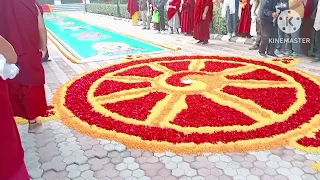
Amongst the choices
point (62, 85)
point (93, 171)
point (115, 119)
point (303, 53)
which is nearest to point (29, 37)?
point (115, 119)

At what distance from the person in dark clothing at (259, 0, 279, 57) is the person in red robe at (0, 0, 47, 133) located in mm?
4594

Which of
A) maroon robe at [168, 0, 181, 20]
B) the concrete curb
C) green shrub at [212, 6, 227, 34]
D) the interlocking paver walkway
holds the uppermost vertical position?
maroon robe at [168, 0, 181, 20]

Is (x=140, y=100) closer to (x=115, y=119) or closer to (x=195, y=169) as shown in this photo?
(x=115, y=119)

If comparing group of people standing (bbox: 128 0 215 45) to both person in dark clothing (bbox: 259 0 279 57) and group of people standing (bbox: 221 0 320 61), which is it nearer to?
group of people standing (bbox: 221 0 320 61)

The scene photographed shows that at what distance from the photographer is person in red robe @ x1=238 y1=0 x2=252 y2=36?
8.29 m

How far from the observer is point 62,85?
5117 mm

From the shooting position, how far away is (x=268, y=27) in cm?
654

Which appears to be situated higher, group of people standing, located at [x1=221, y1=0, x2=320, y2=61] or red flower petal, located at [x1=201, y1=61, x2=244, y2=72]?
group of people standing, located at [x1=221, y1=0, x2=320, y2=61]

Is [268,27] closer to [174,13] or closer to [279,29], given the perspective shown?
[279,29]

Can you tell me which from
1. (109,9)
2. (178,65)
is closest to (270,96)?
(178,65)

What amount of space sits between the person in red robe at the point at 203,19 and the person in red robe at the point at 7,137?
6924 mm

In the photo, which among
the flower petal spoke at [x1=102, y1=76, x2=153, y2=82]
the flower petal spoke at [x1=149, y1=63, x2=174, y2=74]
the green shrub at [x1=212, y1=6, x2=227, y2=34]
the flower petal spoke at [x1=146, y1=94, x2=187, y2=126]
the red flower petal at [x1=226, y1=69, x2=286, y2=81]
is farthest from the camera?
the green shrub at [x1=212, y1=6, x2=227, y2=34]

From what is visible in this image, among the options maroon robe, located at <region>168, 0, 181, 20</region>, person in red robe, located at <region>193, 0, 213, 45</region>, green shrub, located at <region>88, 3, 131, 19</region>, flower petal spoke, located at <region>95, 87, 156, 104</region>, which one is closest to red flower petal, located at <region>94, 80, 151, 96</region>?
flower petal spoke, located at <region>95, 87, 156, 104</region>

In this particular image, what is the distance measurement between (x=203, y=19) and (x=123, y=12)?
1173cm
